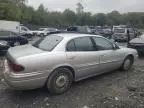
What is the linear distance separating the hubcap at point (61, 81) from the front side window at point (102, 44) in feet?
5.06

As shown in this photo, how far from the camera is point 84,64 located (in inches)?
212

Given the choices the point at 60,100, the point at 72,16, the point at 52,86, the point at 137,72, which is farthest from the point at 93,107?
the point at 72,16

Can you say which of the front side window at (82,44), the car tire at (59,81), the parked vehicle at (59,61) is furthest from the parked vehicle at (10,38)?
the car tire at (59,81)

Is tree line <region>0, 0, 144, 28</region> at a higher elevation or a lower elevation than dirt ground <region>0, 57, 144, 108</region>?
higher

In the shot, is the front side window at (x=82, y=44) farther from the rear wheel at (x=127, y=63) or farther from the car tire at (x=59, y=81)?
the rear wheel at (x=127, y=63)

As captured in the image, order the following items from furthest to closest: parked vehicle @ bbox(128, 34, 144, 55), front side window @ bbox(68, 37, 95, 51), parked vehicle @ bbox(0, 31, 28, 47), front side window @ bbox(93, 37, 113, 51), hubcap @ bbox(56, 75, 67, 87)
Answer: parked vehicle @ bbox(0, 31, 28, 47) → parked vehicle @ bbox(128, 34, 144, 55) → front side window @ bbox(93, 37, 113, 51) → front side window @ bbox(68, 37, 95, 51) → hubcap @ bbox(56, 75, 67, 87)

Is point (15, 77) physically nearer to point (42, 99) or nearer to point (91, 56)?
point (42, 99)

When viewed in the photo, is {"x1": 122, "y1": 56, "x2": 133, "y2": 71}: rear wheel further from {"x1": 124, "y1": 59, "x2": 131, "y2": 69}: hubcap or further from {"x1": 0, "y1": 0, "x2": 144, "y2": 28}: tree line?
{"x1": 0, "y1": 0, "x2": 144, "y2": 28}: tree line

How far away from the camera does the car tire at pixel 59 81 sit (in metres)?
4.79

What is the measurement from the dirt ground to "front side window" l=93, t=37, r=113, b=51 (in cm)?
105

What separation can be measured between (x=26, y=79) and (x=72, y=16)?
194ft

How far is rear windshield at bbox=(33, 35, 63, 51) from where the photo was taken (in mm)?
5098

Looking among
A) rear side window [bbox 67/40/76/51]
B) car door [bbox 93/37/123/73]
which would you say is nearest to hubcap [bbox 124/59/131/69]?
car door [bbox 93/37/123/73]

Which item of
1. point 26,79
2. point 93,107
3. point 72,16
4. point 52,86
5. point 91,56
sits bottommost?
point 93,107
